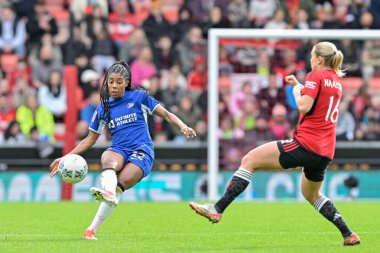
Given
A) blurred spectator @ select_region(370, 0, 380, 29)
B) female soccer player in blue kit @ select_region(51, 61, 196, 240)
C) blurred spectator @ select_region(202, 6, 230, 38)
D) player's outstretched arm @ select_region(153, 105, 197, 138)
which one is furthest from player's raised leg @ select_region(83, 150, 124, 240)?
blurred spectator @ select_region(370, 0, 380, 29)

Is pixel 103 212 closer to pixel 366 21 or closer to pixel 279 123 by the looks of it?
pixel 279 123

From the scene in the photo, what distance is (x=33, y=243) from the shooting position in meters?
9.94

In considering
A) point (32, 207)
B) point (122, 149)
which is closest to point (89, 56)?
point (32, 207)

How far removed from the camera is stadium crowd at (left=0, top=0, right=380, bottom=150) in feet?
67.3

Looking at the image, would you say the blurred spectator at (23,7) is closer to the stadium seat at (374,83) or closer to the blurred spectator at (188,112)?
the blurred spectator at (188,112)

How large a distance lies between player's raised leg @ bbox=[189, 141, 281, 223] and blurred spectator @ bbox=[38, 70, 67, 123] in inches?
445

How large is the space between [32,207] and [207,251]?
7749mm

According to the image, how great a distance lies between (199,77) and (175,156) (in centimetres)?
243

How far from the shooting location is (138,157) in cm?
1043

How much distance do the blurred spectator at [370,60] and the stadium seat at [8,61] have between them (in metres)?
7.90

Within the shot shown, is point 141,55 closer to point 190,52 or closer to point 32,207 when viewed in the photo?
point 190,52

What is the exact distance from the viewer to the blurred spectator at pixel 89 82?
810 inches

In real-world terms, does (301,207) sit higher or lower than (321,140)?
lower

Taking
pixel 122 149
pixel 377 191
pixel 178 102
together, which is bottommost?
pixel 377 191
